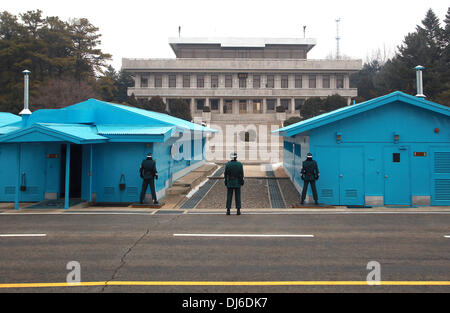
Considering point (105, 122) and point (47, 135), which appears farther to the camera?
point (105, 122)

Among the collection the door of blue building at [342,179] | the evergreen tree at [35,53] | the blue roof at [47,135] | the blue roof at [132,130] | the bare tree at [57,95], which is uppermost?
the evergreen tree at [35,53]

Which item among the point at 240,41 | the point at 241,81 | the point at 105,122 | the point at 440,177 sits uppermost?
the point at 240,41

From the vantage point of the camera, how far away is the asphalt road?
234 inches

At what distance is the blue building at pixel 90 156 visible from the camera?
1362 centimetres

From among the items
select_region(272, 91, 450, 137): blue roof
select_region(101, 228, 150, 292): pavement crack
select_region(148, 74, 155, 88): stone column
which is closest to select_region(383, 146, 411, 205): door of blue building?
select_region(272, 91, 450, 137): blue roof

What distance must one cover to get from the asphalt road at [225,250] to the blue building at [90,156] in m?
2.86

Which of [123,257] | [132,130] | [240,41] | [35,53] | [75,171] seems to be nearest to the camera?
[123,257]

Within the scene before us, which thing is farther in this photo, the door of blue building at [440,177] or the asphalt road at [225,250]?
the door of blue building at [440,177]

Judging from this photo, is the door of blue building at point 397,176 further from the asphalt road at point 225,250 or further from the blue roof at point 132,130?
the blue roof at point 132,130

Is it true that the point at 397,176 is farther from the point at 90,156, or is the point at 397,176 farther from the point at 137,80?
the point at 137,80

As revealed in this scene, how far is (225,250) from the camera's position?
7.59 meters

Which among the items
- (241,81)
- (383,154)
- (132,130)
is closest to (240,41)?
(241,81)

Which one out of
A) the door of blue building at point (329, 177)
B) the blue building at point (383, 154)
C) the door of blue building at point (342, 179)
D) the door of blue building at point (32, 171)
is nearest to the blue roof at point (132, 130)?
the door of blue building at point (32, 171)

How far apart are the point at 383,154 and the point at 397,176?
0.99 m
